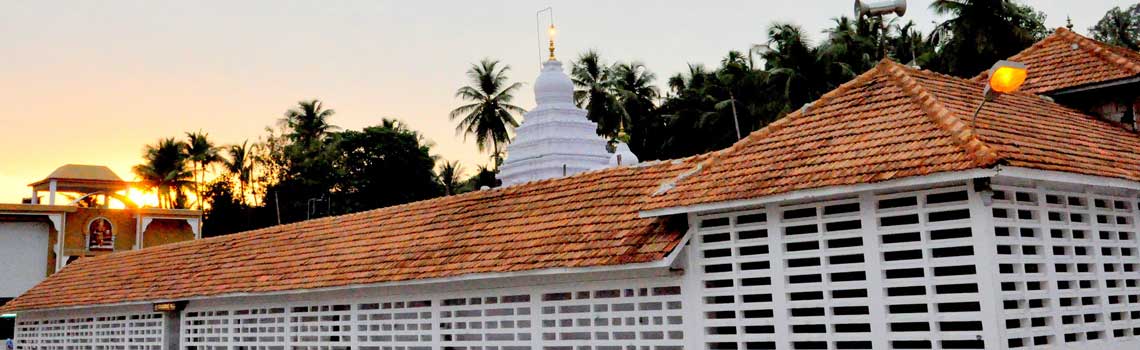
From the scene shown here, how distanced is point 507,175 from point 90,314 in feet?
27.7

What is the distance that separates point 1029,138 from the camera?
9.36 meters

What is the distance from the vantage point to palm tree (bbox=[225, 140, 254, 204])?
52219mm

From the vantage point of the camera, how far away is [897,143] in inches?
357

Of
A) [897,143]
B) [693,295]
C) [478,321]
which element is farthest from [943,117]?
[478,321]

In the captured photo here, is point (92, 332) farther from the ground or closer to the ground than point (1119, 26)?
closer to the ground

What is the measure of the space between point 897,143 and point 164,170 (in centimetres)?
4776

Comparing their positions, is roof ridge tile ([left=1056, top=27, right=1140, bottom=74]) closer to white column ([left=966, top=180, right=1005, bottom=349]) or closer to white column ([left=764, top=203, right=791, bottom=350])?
white column ([left=966, top=180, right=1005, bottom=349])

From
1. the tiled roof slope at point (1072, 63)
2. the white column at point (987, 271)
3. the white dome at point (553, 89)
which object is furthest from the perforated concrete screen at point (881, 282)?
the white dome at point (553, 89)

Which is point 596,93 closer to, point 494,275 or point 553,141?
point 553,141

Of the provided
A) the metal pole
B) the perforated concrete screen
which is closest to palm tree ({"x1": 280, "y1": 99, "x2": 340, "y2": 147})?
the metal pole

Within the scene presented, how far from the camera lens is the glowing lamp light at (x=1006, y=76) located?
853 cm

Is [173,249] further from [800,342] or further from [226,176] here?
[226,176]

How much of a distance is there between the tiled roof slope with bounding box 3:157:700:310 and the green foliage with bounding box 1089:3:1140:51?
32.5 m

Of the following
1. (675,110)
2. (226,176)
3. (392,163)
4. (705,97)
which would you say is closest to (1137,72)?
(705,97)
